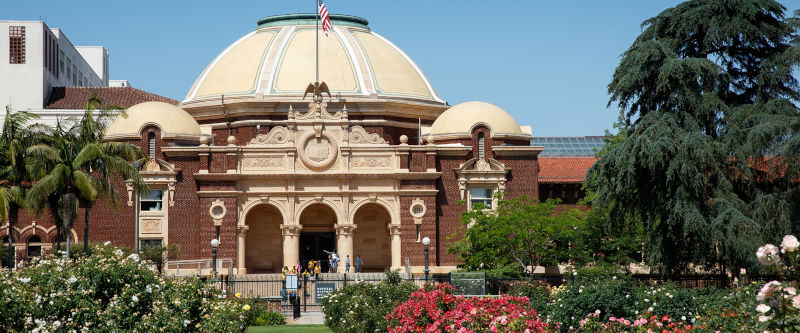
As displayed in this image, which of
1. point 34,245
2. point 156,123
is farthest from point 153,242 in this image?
point 34,245

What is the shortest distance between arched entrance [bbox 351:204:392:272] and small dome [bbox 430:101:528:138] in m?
5.66

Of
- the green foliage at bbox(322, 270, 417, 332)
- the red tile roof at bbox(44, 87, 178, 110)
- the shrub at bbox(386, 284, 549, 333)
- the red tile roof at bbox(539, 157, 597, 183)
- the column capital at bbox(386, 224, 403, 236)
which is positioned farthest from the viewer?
the red tile roof at bbox(44, 87, 178, 110)

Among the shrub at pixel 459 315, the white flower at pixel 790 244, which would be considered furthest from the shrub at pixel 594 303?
the white flower at pixel 790 244

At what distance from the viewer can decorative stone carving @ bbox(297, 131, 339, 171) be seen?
56562 mm

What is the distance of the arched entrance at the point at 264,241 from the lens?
2340 inches

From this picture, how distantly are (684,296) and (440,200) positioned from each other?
31715mm

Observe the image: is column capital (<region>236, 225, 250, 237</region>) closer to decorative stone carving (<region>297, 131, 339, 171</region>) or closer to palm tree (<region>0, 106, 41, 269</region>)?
decorative stone carving (<region>297, 131, 339, 171</region>)

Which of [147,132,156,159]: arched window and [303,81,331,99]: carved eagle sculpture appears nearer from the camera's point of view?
[147,132,156,159]: arched window

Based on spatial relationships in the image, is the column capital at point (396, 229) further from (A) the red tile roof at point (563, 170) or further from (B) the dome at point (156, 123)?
(B) the dome at point (156, 123)

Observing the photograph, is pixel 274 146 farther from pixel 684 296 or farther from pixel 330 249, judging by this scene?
pixel 684 296

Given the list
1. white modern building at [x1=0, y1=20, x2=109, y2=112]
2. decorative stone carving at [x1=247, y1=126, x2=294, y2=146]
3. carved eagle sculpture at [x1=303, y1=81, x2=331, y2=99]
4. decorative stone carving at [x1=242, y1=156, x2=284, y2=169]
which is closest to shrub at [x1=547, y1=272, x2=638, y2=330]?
decorative stone carving at [x1=242, y1=156, x2=284, y2=169]

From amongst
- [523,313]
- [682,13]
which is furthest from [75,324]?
[682,13]

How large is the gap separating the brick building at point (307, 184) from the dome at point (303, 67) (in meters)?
1.63

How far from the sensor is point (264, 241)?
59.8 metres
